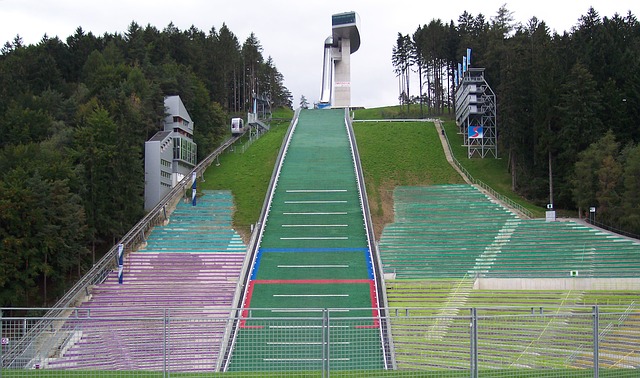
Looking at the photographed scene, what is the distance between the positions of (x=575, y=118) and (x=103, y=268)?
86.7ft

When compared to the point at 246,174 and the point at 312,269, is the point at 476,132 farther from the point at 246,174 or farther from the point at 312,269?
the point at 312,269

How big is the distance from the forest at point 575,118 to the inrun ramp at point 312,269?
10.7 metres

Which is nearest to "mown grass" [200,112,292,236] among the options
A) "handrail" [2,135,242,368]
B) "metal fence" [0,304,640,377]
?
"handrail" [2,135,242,368]

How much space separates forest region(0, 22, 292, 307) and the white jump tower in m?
11.5

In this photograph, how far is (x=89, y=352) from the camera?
1093cm

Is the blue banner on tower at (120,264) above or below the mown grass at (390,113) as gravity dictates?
below

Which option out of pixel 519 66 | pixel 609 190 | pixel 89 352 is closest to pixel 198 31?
pixel 519 66

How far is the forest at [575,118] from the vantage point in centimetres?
3500

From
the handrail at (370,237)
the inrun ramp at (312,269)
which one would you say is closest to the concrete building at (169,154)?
the inrun ramp at (312,269)

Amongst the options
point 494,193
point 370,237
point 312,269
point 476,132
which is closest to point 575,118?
point 494,193

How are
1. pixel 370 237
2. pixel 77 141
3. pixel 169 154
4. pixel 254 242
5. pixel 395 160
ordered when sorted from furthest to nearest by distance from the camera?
pixel 395 160 < pixel 169 154 < pixel 77 141 < pixel 370 237 < pixel 254 242

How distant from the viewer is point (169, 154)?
4488cm

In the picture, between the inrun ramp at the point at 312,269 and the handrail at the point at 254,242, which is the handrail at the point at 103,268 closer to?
the inrun ramp at the point at 312,269

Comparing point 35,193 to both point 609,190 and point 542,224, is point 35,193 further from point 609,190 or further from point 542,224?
point 609,190
